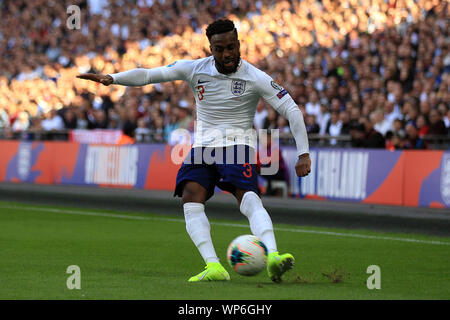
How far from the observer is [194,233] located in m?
8.51

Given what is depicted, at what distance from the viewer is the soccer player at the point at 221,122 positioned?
27.2 feet

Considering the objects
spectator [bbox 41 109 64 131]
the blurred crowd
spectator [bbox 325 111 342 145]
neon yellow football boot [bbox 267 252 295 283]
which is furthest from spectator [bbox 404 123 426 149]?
spectator [bbox 41 109 64 131]

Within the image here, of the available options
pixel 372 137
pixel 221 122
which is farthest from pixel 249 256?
pixel 372 137

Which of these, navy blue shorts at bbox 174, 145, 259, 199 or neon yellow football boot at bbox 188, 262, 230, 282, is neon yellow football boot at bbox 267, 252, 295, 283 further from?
navy blue shorts at bbox 174, 145, 259, 199

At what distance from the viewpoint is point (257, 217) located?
834 cm

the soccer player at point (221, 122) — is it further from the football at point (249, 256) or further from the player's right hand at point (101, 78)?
the football at point (249, 256)

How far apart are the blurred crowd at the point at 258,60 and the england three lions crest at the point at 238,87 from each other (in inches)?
415

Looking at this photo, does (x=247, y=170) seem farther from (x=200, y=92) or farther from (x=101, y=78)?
(x=101, y=78)

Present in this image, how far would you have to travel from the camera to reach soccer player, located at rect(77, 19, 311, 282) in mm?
8297

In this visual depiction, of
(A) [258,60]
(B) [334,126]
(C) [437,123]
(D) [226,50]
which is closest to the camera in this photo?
(D) [226,50]

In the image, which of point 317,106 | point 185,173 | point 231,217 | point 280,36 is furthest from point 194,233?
point 280,36

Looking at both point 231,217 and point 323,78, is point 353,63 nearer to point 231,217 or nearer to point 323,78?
point 323,78

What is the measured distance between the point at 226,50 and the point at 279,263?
1.97 meters

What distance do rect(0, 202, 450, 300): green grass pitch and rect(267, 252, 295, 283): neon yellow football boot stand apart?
13 cm
